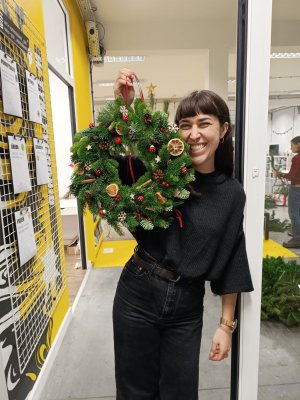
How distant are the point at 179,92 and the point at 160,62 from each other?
260cm

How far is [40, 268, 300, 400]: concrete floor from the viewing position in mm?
1714

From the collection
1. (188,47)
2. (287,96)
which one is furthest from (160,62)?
(287,96)

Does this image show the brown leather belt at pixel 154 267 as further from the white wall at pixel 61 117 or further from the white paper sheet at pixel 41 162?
the white wall at pixel 61 117

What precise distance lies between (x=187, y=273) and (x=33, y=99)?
55.6 inches

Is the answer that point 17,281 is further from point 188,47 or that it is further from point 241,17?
point 188,47

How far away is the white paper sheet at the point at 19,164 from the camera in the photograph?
55.5 inches

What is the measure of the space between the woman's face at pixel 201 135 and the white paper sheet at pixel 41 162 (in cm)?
116

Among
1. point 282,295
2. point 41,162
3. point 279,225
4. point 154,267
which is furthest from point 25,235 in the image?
point 279,225

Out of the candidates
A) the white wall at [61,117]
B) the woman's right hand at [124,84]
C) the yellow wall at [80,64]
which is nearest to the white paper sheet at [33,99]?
the woman's right hand at [124,84]

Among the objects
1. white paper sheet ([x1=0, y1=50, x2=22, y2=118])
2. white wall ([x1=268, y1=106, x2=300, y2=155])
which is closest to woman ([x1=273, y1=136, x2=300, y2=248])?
white wall ([x1=268, y1=106, x2=300, y2=155])

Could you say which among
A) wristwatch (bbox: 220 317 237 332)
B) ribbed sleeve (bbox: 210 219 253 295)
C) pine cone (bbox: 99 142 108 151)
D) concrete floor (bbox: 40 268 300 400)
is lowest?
concrete floor (bbox: 40 268 300 400)

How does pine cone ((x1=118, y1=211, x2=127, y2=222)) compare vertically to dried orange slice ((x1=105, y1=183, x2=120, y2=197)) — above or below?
below

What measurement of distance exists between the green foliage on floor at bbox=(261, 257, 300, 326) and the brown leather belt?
1.74 metres

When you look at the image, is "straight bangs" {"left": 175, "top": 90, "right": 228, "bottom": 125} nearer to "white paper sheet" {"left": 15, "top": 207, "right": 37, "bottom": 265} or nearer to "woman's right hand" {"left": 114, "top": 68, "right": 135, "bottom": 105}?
"woman's right hand" {"left": 114, "top": 68, "right": 135, "bottom": 105}
